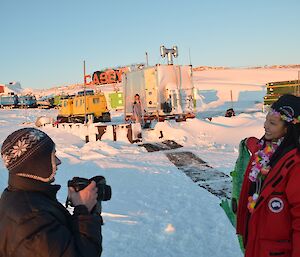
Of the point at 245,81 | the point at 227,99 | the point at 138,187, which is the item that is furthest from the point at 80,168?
the point at 245,81

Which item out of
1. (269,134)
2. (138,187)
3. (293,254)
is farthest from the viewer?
(138,187)

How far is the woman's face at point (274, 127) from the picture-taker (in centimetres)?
257

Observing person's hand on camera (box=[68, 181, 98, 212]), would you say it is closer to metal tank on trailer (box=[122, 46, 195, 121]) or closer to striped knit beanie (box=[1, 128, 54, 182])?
striped knit beanie (box=[1, 128, 54, 182])

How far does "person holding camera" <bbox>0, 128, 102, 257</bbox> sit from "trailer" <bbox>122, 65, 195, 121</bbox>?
14.2 metres

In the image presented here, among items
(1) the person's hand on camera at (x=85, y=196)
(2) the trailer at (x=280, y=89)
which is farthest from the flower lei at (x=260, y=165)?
(2) the trailer at (x=280, y=89)

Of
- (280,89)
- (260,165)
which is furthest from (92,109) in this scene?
(260,165)

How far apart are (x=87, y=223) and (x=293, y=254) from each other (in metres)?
1.20

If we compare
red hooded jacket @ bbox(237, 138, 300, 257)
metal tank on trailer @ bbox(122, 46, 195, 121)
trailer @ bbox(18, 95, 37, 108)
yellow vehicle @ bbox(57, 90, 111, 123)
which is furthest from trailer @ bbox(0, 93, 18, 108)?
red hooded jacket @ bbox(237, 138, 300, 257)

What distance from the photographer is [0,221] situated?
1793 millimetres

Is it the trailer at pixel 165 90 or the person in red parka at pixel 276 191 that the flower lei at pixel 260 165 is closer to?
the person in red parka at pixel 276 191

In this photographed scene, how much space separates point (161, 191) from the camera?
7289mm

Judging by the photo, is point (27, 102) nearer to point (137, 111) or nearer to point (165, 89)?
point (165, 89)

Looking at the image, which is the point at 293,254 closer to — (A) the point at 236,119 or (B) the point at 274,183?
(B) the point at 274,183

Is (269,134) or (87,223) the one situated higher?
(269,134)
